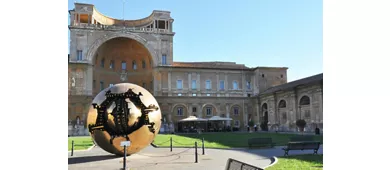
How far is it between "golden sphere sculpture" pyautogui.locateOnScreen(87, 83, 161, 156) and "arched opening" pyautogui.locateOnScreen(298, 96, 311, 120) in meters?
27.7

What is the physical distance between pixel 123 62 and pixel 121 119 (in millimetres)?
41447

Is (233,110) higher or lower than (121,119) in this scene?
lower

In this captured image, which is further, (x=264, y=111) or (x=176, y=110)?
(x=264, y=111)

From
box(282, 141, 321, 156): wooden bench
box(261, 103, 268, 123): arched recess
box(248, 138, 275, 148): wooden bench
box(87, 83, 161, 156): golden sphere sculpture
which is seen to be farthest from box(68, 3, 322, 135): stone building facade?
box(87, 83, 161, 156): golden sphere sculpture

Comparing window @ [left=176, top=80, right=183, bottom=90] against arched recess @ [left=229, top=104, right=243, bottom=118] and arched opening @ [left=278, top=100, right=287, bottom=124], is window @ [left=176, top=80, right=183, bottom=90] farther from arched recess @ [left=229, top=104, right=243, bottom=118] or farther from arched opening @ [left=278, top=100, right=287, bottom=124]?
arched opening @ [left=278, top=100, right=287, bottom=124]

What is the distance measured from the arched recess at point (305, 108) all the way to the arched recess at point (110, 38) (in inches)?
852

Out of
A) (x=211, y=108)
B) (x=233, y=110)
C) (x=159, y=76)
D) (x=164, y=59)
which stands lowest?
(x=233, y=110)

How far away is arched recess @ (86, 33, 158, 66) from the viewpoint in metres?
45.0

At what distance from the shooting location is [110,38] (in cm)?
4594

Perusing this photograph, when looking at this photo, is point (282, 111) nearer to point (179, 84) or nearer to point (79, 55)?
point (179, 84)

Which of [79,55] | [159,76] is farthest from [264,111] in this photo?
[79,55]

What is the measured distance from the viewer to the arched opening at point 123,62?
161ft

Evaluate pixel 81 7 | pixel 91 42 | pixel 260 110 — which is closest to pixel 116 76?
pixel 91 42

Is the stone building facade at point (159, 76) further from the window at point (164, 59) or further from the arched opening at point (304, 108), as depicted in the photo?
the arched opening at point (304, 108)
